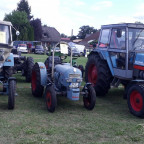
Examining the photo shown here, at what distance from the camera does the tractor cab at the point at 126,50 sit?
6.28 metres

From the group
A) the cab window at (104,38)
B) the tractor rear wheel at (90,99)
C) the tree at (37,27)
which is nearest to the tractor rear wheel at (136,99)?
the tractor rear wheel at (90,99)

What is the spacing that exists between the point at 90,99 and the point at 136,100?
1.02 metres

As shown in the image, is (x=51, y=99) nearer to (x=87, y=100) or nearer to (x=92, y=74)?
(x=87, y=100)

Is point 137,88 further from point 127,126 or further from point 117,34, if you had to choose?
point 117,34

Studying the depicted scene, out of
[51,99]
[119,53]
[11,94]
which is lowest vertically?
[51,99]

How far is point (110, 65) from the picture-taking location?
22.5 ft

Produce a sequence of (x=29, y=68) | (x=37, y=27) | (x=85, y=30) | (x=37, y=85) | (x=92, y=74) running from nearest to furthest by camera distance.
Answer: (x=37, y=85) < (x=92, y=74) < (x=29, y=68) < (x=37, y=27) < (x=85, y=30)

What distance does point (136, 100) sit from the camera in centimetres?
544

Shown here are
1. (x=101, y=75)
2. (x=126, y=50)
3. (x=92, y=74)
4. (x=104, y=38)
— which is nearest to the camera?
(x=126, y=50)

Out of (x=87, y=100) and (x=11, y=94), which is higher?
(x=11, y=94)

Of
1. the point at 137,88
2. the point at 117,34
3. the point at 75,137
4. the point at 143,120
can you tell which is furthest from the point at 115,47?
the point at 75,137

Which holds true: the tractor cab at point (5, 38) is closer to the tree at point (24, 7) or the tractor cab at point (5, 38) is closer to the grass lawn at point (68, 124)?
the grass lawn at point (68, 124)

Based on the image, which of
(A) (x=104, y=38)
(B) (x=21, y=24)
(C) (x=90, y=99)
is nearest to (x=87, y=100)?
(C) (x=90, y=99)

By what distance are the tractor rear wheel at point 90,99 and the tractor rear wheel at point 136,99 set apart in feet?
2.58
